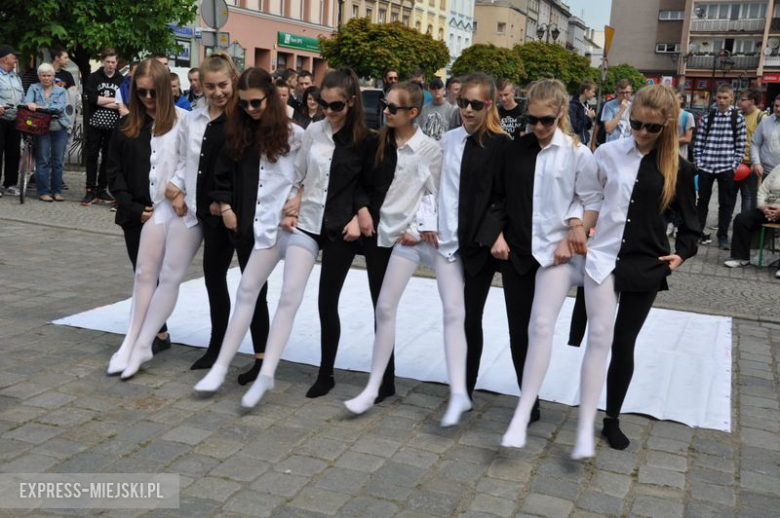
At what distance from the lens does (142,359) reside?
18.2 feet

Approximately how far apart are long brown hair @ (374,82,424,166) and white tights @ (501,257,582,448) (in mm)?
1050

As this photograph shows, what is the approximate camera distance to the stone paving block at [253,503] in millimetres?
3832

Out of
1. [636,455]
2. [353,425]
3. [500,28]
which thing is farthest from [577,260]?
[500,28]

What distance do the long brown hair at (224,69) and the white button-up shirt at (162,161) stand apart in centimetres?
39

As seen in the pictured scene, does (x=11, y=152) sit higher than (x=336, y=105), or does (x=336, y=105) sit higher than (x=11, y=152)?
(x=336, y=105)

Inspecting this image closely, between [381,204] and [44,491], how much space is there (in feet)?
7.23

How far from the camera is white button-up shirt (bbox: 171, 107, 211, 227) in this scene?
5.40 meters

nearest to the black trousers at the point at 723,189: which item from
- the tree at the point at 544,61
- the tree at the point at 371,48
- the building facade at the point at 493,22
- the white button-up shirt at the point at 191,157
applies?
the white button-up shirt at the point at 191,157

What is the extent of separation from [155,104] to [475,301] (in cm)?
223

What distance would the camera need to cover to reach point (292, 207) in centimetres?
516

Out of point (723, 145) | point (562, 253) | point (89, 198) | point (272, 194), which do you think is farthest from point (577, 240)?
point (89, 198)

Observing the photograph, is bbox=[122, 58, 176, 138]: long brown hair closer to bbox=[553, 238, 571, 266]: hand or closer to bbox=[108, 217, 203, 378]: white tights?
bbox=[108, 217, 203, 378]: white tights

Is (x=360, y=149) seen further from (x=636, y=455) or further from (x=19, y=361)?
(x=19, y=361)

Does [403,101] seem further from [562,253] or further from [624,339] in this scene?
[624,339]
